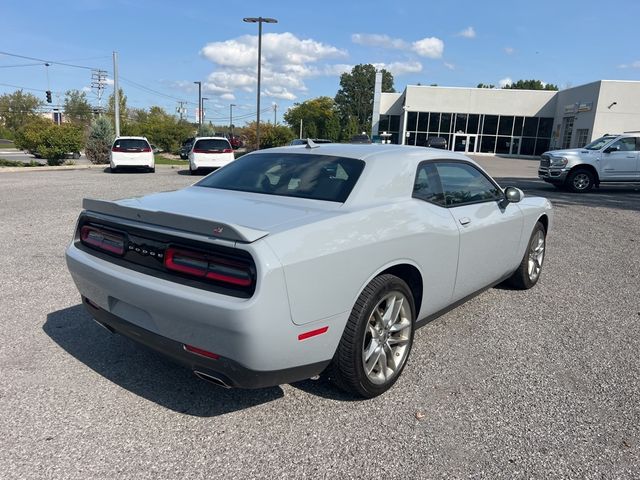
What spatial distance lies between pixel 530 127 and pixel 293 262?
52.2 m

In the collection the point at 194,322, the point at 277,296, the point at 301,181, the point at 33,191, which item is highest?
the point at 301,181

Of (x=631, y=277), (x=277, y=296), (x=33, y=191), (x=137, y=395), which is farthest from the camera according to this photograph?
(x=33, y=191)

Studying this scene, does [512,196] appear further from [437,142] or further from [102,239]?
[437,142]

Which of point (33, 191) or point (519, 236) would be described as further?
point (33, 191)

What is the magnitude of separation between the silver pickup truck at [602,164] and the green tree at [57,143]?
24207 millimetres

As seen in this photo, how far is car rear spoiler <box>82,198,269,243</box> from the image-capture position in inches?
94.3

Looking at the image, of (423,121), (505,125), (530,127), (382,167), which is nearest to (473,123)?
(505,125)

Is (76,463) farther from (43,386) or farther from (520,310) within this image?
(520,310)

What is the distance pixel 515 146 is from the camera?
Answer: 49406 mm

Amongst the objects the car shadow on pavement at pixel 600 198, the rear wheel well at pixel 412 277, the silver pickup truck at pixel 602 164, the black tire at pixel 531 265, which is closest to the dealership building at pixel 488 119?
the car shadow on pavement at pixel 600 198

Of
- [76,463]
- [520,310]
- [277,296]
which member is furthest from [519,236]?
[76,463]

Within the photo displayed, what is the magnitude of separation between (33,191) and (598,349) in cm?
1345

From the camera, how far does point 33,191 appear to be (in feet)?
42.4

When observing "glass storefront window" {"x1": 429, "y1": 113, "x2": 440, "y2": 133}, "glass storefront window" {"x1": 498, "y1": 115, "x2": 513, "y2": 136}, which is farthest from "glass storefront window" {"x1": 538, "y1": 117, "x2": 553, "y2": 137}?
"glass storefront window" {"x1": 429, "y1": 113, "x2": 440, "y2": 133}
